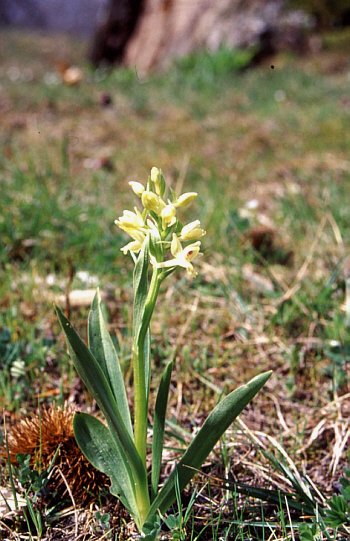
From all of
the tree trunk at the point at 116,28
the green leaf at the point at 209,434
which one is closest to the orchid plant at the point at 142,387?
the green leaf at the point at 209,434

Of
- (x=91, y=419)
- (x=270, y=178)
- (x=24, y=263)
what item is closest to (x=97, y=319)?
(x=91, y=419)

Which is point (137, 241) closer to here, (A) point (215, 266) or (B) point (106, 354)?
(B) point (106, 354)

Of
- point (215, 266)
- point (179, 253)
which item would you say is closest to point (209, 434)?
point (179, 253)

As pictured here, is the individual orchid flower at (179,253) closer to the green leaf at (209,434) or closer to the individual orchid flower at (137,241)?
the individual orchid flower at (137,241)

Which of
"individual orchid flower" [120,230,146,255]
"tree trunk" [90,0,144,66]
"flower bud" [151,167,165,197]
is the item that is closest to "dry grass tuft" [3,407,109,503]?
"individual orchid flower" [120,230,146,255]

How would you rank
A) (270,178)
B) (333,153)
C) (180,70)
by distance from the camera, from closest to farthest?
(270,178) → (333,153) → (180,70)

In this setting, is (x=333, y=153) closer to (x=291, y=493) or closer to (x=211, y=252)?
(x=211, y=252)

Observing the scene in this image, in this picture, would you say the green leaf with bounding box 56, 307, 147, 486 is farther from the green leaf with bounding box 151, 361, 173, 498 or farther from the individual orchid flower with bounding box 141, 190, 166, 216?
the individual orchid flower with bounding box 141, 190, 166, 216
